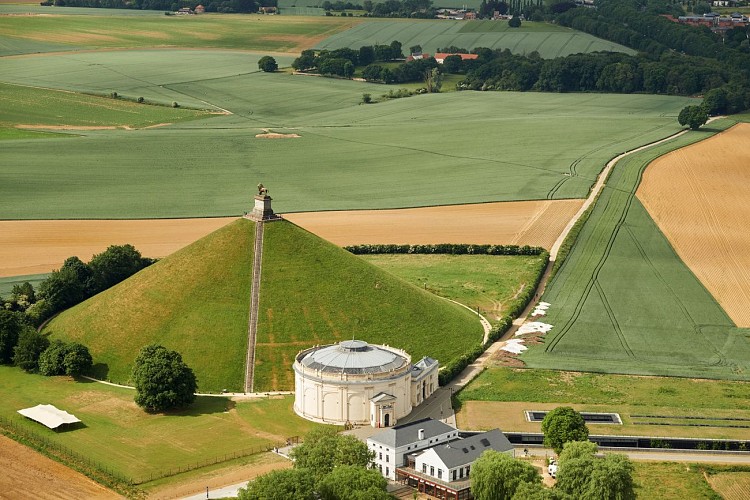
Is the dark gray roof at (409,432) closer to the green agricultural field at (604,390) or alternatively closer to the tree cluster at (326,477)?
the tree cluster at (326,477)

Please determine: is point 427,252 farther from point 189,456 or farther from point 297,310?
point 189,456

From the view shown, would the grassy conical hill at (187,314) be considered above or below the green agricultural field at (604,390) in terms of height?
above

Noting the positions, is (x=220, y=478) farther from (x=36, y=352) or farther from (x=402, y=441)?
(x=36, y=352)

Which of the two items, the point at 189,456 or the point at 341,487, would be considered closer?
the point at 341,487

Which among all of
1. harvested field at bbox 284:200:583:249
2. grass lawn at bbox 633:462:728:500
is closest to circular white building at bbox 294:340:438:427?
grass lawn at bbox 633:462:728:500

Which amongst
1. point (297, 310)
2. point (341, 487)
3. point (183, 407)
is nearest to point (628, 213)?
point (297, 310)

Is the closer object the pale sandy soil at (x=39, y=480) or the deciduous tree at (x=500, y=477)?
the deciduous tree at (x=500, y=477)

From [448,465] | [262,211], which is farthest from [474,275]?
[448,465]

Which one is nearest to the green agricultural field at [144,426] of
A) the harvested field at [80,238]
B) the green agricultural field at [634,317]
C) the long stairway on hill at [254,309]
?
the long stairway on hill at [254,309]
